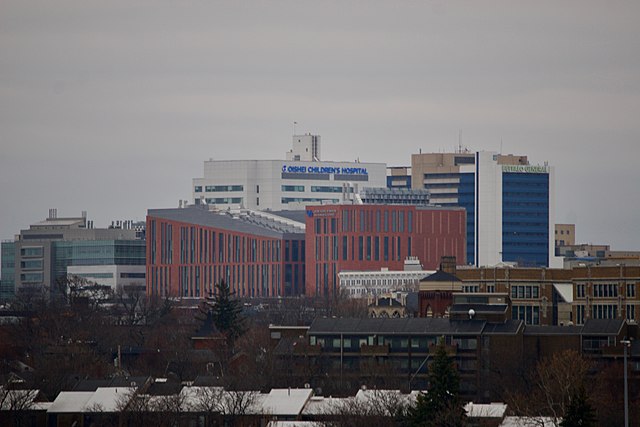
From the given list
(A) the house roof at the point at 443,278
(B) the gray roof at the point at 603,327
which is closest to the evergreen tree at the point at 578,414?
(B) the gray roof at the point at 603,327

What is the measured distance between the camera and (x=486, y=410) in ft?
416

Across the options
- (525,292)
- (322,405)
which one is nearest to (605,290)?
(525,292)

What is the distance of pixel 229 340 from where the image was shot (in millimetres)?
194500

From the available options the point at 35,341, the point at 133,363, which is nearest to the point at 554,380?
the point at 133,363

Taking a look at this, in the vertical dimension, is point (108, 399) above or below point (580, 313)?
below

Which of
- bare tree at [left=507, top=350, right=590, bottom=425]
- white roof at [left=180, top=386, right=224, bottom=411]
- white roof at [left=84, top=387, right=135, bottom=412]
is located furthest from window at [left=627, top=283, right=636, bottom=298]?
white roof at [left=84, top=387, right=135, bottom=412]

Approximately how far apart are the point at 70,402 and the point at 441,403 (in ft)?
96.4

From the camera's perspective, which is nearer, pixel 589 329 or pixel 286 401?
pixel 286 401

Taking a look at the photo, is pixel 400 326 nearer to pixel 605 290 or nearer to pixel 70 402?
pixel 605 290

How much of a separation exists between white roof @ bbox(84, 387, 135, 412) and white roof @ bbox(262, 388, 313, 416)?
8.91 metres

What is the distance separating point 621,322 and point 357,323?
63.1 feet

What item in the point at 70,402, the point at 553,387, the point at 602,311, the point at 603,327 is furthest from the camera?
the point at 602,311

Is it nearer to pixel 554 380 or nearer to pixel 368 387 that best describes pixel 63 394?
pixel 368 387

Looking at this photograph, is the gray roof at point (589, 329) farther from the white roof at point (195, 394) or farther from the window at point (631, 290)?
the white roof at point (195, 394)
